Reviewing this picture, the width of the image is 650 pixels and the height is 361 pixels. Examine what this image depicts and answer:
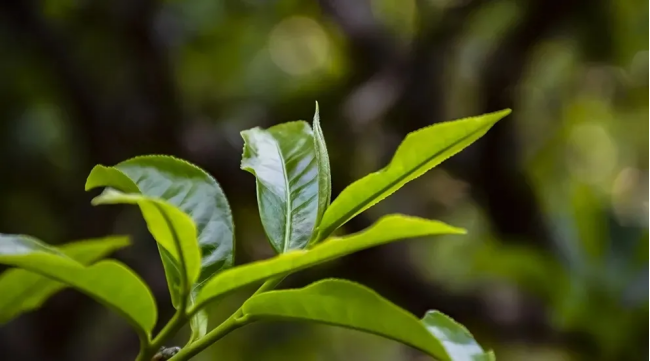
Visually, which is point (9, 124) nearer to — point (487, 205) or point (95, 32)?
point (95, 32)

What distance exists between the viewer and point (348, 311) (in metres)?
0.23

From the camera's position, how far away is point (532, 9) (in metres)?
1.08

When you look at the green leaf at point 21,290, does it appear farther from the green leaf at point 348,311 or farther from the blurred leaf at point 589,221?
the blurred leaf at point 589,221

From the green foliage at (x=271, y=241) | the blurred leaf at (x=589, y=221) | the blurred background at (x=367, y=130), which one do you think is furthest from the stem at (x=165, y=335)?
the blurred leaf at (x=589, y=221)

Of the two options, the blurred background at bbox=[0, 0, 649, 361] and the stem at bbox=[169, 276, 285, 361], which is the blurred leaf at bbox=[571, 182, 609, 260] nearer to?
the blurred background at bbox=[0, 0, 649, 361]

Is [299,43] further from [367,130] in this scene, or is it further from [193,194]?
[193,194]

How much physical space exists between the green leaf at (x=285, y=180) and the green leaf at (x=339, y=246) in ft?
0.18

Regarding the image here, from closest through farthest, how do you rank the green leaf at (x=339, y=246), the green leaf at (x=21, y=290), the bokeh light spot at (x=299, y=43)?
the green leaf at (x=339, y=246)
the green leaf at (x=21, y=290)
the bokeh light spot at (x=299, y=43)

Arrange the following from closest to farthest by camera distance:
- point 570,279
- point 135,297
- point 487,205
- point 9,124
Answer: point 135,297 < point 570,279 < point 9,124 < point 487,205

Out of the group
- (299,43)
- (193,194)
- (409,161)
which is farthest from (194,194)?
(299,43)

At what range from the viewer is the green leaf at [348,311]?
0.22m

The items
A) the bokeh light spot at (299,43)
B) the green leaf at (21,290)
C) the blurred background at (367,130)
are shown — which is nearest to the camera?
the green leaf at (21,290)

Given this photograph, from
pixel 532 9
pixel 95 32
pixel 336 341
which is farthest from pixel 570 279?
pixel 95 32

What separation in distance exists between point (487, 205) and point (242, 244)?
1.46 feet
